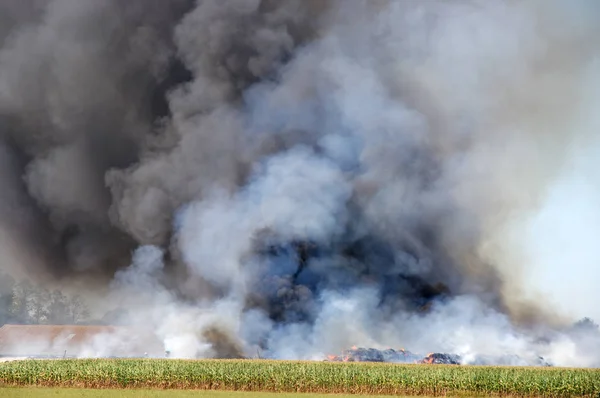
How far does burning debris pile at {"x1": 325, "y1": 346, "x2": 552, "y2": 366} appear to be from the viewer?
201 feet

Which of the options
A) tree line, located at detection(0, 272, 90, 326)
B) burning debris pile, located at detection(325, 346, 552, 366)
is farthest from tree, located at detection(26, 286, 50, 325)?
burning debris pile, located at detection(325, 346, 552, 366)

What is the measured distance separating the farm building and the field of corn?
25.0m

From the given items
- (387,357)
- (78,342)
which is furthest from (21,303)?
(387,357)

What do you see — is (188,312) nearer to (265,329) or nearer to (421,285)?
(265,329)

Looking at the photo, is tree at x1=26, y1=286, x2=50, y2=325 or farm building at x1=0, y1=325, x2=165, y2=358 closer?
farm building at x1=0, y1=325, x2=165, y2=358

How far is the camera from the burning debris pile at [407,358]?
2416 inches

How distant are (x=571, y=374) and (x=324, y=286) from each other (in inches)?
1154

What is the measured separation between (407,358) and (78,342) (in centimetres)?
3850

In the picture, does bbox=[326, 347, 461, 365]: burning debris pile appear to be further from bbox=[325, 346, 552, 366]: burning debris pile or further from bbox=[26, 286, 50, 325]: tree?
bbox=[26, 286, 50, 325]: tree

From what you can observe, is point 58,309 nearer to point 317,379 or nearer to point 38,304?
point 38,304

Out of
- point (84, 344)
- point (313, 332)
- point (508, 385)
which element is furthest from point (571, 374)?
point (84, 344)

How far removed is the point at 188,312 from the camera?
68938 millimetres

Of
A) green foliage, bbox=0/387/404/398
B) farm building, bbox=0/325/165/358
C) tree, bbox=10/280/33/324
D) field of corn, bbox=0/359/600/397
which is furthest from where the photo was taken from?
tree, bbox=10/280/33/324

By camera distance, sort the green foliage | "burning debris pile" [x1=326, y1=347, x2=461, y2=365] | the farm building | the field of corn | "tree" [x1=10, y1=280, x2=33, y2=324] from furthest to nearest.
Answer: "tree" [x1=10, y1=280, x2=33, y2=324] < the farm building < "burning debris pile" [x1=326, y1=347, x2=461, y2=365] < the field of corn < the green foliage
